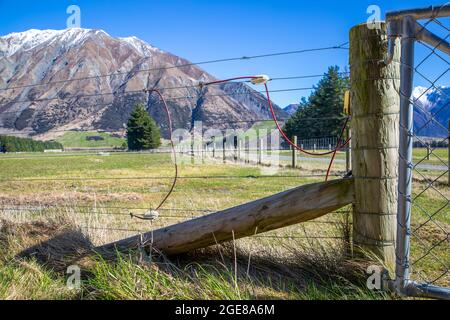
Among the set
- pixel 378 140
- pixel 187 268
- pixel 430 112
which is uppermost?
pixel 430 112

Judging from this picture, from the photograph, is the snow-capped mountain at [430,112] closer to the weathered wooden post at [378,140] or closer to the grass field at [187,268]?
the weathered wooden post at [378,140]

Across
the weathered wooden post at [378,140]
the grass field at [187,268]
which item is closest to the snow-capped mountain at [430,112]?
the weathered wooden post at [378,140]

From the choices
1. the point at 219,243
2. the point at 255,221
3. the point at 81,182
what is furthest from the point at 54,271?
the point at 81,182

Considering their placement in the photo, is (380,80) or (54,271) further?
(54,271)

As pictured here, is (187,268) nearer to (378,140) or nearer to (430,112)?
(378,140)

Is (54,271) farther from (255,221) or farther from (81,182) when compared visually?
(81,182)

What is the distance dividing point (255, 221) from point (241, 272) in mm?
414

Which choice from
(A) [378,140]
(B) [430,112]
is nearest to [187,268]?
(A) [378,140]

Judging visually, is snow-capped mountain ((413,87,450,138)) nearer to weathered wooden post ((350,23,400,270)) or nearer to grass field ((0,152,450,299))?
weathered wooden post ((350,23,400,270))

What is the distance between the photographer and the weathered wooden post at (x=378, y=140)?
7.47 ft

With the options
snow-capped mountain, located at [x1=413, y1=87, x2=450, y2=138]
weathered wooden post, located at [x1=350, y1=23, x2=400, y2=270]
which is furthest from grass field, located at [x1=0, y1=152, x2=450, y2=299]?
snow-capped mountain, located at [x1=413, y1=87, x2=450, y2=138]

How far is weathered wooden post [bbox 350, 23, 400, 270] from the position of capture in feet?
7.47

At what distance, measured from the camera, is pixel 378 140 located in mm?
2281
